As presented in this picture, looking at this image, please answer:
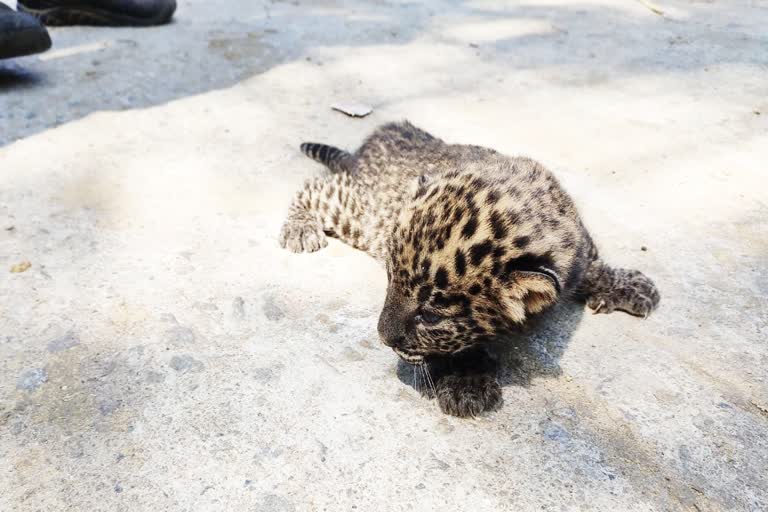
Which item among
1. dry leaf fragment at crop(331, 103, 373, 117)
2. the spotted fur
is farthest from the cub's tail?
the spotted fur

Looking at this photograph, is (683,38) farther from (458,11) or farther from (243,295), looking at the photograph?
(243,295)

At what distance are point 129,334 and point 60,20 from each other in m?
6.07

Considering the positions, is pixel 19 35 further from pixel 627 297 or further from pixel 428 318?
pixel 627 297

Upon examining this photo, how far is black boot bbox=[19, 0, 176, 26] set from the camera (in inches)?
294

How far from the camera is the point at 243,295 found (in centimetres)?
361

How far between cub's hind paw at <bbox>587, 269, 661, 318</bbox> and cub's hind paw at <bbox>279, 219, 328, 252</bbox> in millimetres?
1818

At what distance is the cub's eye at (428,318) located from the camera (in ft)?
9.33

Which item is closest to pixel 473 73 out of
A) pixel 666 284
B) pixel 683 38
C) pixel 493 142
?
pixel 493 142

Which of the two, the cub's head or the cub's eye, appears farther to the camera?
the cub's eye

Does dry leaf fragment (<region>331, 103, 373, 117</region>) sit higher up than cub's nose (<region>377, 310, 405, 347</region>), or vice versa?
cub's nose (<region>377, 310, 405, 347</region>)

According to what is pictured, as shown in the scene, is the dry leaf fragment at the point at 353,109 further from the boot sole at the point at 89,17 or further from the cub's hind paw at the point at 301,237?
the boot sole at the point at 89,17

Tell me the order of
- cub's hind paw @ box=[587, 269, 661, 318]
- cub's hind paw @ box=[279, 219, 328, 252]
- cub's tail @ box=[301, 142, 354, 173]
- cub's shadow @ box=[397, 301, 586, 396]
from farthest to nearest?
1. cub's tail @ box=[301, 142, 354, 173]
2. cub's hind paw @ box=[279, 219, 328, 252]
3. cub's hind paw @ box=[587, 269, 661, 318]
4. cub's shadow @ box=[397, 301, 586, 396]

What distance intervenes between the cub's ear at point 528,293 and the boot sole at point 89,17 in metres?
6.77

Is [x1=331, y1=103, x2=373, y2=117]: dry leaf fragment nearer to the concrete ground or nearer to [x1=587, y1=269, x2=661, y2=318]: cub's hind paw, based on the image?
the concrete ground
